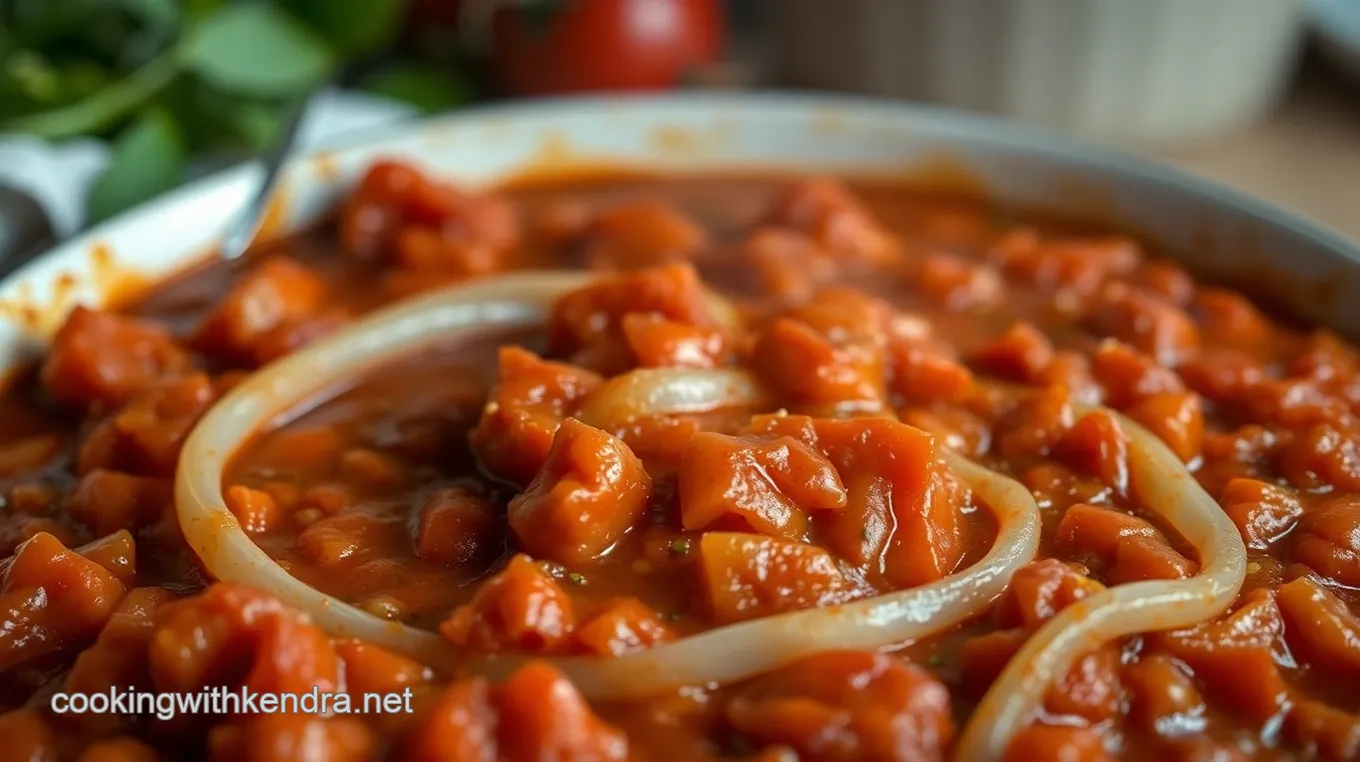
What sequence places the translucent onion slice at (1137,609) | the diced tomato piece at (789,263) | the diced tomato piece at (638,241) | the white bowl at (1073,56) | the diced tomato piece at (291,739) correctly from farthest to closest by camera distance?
1. the white bowl at (1073,56)
2. the diced tomato piece at (638,241)
3. the diced tomato piece at (789,263)
4. the translucent onion slice at (1137,609)
5. the diced tomato piece at (291,739)

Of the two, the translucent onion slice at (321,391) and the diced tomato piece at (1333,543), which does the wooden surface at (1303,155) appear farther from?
the translucent onion slice at (321,391)

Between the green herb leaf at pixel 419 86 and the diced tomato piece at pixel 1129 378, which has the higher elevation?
the diced tomato piece at pixel 1129 378

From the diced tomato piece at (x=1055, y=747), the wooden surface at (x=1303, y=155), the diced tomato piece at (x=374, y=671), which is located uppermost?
the diced tomato piece at (x=1055, y=747)

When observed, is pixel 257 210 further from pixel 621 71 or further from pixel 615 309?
pixel 621 71

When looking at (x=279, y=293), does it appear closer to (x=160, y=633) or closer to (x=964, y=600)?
(x=160, y=633)

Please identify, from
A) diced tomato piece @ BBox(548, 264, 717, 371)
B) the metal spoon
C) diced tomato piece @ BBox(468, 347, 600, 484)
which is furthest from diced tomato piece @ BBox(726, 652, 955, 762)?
the metal spoon

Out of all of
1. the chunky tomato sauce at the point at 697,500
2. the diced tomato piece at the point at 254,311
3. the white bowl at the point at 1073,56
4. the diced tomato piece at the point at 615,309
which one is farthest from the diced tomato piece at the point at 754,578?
the white bowl at the point at 1073,56

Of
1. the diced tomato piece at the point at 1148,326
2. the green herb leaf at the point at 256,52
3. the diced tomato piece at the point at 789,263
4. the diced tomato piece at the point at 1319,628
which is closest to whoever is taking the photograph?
the diced tomato piece at the point at 1319,628
